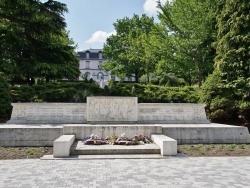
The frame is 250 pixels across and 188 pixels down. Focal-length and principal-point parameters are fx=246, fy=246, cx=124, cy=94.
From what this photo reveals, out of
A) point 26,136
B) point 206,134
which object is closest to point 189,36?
point 206,134

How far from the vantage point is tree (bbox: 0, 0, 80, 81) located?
17.5 meters

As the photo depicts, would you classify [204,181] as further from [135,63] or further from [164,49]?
[135,63]

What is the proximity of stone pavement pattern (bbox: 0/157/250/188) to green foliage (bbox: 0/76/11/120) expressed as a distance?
774cm

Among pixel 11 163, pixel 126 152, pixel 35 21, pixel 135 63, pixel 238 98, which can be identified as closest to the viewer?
pixel 11 163

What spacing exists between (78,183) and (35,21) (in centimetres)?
1590

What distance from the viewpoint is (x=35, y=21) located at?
59.1ft

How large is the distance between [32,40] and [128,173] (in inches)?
660

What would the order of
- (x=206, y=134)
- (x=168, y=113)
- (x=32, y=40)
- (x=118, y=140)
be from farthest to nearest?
(x=32, y=40) < (x=168, y=113) < (x=206, y=134) < (x=118, y=140)

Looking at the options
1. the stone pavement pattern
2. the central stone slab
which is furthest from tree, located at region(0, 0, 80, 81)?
the stone pavement pattern

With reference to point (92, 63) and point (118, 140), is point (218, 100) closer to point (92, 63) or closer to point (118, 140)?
point (118, 140)

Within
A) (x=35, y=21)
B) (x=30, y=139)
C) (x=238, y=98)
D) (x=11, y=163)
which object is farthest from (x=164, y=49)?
(x=11, y=163)

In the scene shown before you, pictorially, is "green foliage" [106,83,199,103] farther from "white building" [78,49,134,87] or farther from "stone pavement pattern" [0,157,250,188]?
"white building" [78,49,134,87]

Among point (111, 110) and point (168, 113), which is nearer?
point (111, 110)

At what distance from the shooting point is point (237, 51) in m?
16.2
